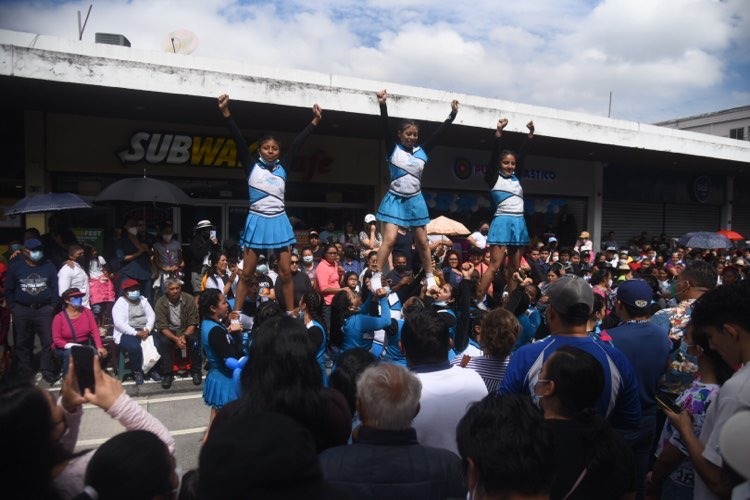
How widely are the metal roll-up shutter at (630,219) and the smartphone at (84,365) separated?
16.5 meters

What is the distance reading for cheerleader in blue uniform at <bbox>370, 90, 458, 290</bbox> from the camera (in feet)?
16.1

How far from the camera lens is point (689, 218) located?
1841 cm

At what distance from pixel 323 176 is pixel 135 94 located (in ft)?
15.9

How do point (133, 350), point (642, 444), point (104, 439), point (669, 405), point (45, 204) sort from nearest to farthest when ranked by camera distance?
point (669, 405) < point (642, 444) < point (104, 439) < point (133, 350) < point (45, 204)

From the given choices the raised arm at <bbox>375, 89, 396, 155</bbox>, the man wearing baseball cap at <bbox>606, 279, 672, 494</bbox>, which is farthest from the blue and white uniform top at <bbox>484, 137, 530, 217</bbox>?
the man wearing baseball cap at <bbox>606, 279, 672, 494</bbox>

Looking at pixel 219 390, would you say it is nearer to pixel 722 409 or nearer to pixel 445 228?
pixel 722 409

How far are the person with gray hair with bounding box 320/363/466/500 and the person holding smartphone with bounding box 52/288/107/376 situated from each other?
4928mm

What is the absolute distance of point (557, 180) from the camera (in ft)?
49.3

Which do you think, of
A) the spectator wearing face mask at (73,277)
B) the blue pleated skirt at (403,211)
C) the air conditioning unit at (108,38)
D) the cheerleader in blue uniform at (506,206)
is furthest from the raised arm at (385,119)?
the air conditioning unit at (108,38)

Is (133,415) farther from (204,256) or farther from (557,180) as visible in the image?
(557,180)

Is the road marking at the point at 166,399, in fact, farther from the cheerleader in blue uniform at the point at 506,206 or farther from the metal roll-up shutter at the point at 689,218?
the metal roll-up shutter at the point at 689,218

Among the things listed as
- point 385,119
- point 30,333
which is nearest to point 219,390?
point 385,119

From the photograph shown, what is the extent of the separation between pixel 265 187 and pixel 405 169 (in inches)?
49.7

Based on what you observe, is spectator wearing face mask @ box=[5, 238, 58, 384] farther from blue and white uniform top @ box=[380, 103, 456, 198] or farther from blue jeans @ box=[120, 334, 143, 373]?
blue and white uniform top @ box=[380, 103, 456, 198]
